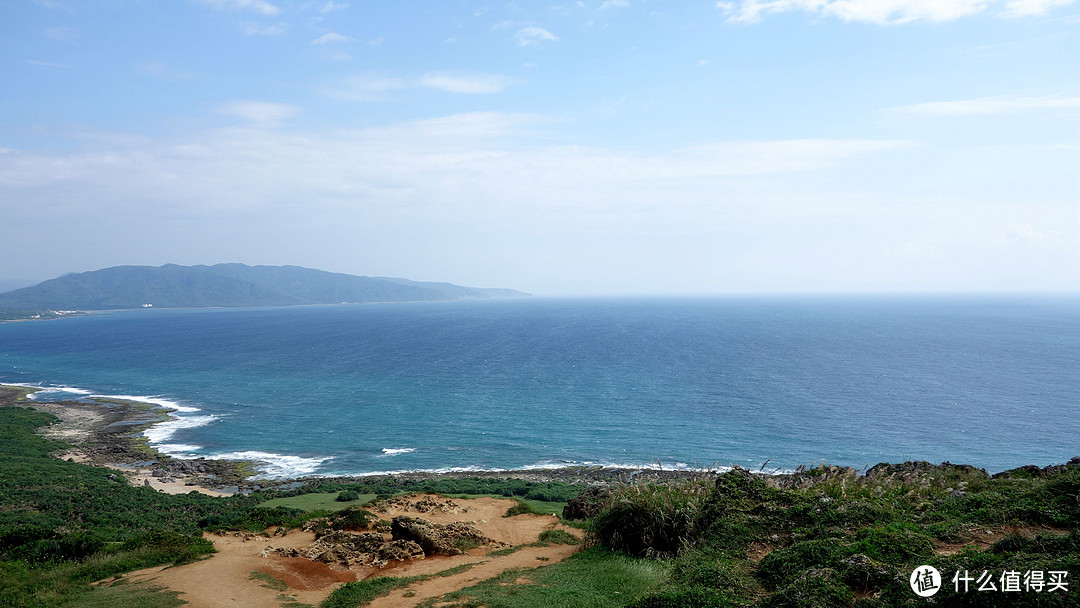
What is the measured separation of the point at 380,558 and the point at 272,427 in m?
43.6

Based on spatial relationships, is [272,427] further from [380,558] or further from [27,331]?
[27,331]

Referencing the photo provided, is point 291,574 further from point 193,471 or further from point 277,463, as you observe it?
point 193,471

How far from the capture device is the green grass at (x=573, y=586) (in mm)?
10102

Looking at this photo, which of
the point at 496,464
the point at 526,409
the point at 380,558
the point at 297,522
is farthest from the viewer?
the point at 526,409

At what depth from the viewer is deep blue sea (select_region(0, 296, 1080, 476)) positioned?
42.6 metres

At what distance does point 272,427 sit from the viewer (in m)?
51.8

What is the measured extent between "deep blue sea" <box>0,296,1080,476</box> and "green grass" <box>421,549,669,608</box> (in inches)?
1058

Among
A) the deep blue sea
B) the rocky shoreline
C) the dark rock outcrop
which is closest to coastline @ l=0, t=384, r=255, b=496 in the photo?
the rocky shoreline

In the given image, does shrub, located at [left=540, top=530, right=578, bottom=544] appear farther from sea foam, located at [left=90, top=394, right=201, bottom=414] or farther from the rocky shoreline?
sea foam, located at [left=90, top=394, right=201, bottom=414]

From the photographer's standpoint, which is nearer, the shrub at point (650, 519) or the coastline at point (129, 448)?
the shrub at point (650, 519)

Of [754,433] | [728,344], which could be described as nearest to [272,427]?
[754,433]

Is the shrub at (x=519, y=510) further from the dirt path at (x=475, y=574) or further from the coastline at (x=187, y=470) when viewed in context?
the coastline at (x=187, y=470)

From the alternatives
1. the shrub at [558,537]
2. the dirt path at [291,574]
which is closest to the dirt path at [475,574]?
the dirt path at [291,574]

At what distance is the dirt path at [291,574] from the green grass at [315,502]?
844cm
